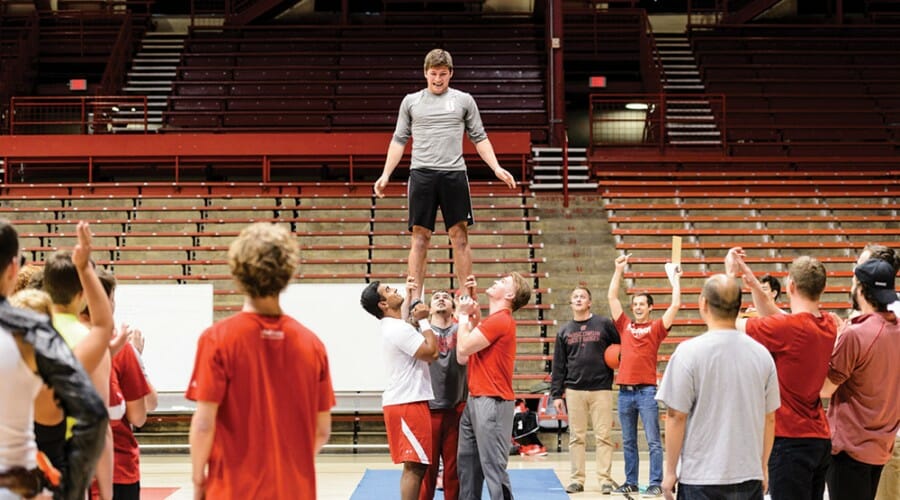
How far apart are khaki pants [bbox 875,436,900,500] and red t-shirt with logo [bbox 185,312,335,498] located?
3364 millimetres

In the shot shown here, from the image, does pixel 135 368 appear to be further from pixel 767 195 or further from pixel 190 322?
pixel 767 195

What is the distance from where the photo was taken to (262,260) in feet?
10.1

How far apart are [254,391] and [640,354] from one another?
229 inches

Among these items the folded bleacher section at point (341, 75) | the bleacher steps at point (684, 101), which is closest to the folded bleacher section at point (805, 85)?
the bleacher steps at point (684, 101)

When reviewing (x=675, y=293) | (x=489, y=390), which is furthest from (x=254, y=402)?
(x=675, y=293)

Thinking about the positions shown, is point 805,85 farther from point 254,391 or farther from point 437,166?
point 254,391

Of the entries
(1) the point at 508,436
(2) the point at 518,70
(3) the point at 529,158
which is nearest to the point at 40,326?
(1) the point at 508,436

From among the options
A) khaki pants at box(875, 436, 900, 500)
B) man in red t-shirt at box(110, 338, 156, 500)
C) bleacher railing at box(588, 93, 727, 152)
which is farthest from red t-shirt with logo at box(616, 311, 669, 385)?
bleacher railing at box(588, 93, 727, 152)

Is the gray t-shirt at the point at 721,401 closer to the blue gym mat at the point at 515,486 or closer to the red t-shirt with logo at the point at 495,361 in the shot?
the red t-shirt with logo at the point at 495,361

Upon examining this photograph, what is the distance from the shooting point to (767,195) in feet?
50.3

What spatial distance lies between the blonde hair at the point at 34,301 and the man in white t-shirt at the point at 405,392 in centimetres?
257

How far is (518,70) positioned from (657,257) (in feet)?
20.0

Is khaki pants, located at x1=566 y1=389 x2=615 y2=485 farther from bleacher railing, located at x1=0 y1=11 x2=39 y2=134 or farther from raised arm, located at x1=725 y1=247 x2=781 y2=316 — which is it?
bleacher railing, located at x1=0 y1=11 x2=39 y2=134

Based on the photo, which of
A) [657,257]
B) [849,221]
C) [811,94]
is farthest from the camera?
[811,94]
